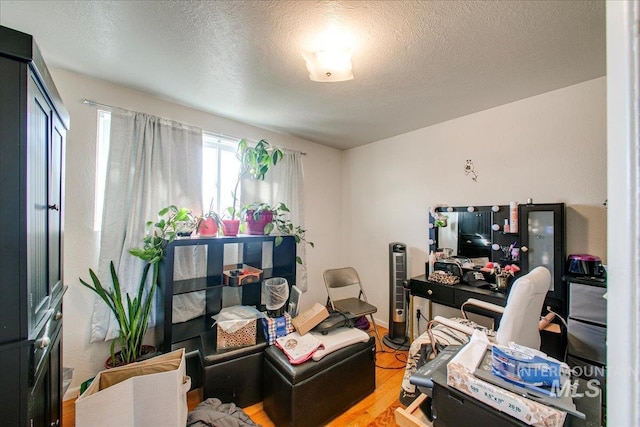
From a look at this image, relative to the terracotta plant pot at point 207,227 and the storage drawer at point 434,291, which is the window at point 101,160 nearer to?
the terracotta plant pot at point 207,227

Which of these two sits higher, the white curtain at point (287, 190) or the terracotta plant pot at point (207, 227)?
the white curtain at point (287, 190)

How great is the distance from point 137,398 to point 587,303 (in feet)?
8.60

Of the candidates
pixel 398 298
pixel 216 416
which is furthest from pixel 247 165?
pixel 398 298

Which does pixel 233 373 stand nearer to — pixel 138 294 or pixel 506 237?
pixel 138 294

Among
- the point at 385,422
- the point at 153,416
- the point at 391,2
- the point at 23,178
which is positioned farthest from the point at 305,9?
the point at 385,422

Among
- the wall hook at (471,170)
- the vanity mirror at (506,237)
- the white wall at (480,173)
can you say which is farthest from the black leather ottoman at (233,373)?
the wall hook at (471,170)

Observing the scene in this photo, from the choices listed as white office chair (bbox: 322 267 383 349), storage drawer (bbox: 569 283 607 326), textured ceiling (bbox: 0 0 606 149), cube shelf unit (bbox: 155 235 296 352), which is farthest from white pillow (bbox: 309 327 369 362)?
textured ceiling (bbox: 0 0 606 149)

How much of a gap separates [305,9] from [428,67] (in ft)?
2.91

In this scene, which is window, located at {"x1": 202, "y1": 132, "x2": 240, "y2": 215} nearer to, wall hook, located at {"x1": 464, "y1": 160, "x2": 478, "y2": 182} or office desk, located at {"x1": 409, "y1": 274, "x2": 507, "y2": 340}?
office desk, located at {"x1": 409, "y1": 274, "x2": 507, "y2": 340}

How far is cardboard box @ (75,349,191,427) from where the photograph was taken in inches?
47.4

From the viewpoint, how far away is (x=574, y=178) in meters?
1.86

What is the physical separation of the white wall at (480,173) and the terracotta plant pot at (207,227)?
190 cm

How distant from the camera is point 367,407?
5.81 feet

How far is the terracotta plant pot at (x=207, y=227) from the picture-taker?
6.62 feet
